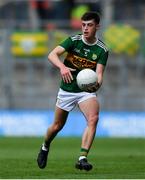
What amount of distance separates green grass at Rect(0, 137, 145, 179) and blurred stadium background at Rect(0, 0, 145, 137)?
2.08 meters

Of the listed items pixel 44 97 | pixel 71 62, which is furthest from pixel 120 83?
pixel 71 62

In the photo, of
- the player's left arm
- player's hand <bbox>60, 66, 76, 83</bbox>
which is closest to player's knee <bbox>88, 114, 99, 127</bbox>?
the player's left arm

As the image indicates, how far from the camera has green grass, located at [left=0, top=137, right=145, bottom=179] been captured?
12.4 m

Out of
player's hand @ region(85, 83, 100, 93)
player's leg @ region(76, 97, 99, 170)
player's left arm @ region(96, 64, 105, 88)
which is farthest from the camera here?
player's left arm @ region(96, 64, 105, 88)

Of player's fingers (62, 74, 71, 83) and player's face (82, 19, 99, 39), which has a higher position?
player's face (82, 19, 99, 39)

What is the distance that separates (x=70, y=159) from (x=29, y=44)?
1105 centimetres

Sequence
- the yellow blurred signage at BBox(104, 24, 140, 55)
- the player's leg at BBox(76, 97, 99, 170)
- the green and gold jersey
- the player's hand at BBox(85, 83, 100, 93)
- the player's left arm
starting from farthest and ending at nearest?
the yellow blurred signage at BBox(104, 24, 140, 55) < the green and gold jersey < the player's left arm < the player's hand at BBox(85, 83, 100, 93) < the player's leg at BBox(76, 97, 99, 170)

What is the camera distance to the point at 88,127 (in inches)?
507

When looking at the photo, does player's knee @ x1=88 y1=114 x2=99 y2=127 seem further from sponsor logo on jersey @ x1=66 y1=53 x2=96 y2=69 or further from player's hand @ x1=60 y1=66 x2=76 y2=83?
sponsor logo on jersey @ x1=66 y1=53 x2=96 y2=69

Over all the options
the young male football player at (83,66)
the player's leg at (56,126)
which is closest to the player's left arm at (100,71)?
the young male football player at (83,66)

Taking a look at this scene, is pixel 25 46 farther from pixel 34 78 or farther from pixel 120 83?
pixel 120 83

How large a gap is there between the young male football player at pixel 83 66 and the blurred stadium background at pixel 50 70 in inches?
496

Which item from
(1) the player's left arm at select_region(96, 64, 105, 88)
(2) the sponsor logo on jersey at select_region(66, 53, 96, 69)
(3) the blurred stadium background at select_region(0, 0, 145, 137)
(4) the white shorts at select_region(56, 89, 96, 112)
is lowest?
(3) the blurred stadium background at select_region(0, 0, 145, 137)

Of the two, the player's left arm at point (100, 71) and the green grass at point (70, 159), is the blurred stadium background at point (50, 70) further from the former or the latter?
the player's left arm at point (100, 71)
